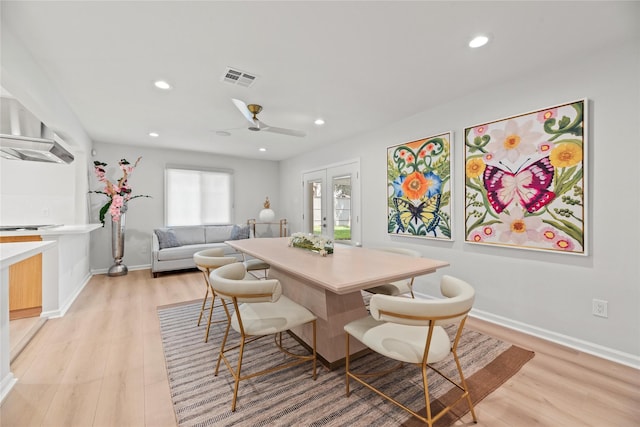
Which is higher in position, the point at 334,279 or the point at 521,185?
the point at 521,185

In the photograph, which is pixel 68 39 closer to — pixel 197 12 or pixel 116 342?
pixel 197 12

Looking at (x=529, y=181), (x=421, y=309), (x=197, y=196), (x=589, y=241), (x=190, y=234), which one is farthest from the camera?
(x=197, y=196)

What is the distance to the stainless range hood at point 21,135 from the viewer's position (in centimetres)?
235

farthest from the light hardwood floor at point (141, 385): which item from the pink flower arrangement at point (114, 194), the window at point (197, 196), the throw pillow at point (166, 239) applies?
the window at point (197, 196)

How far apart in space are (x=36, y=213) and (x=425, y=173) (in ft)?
16.8

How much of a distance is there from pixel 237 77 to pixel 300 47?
754 millimetres

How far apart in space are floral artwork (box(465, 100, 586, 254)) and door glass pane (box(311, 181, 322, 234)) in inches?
113

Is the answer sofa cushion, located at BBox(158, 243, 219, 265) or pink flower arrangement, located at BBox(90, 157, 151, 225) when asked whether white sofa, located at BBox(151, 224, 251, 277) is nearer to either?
sofa cushion, located at BBox(158, 243, 219, 265)

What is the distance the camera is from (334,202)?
496cm

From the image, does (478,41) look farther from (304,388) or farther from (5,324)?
(5,324)

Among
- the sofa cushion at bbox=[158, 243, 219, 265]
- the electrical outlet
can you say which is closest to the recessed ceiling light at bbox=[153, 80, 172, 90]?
the sofa cushion at bbox=[158, 243, 219, 265]

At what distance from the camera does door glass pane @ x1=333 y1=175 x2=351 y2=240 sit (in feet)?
15.2

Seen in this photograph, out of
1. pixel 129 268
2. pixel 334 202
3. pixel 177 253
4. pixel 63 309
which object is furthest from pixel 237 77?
pixel 129 268

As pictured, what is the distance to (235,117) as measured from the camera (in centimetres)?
359
